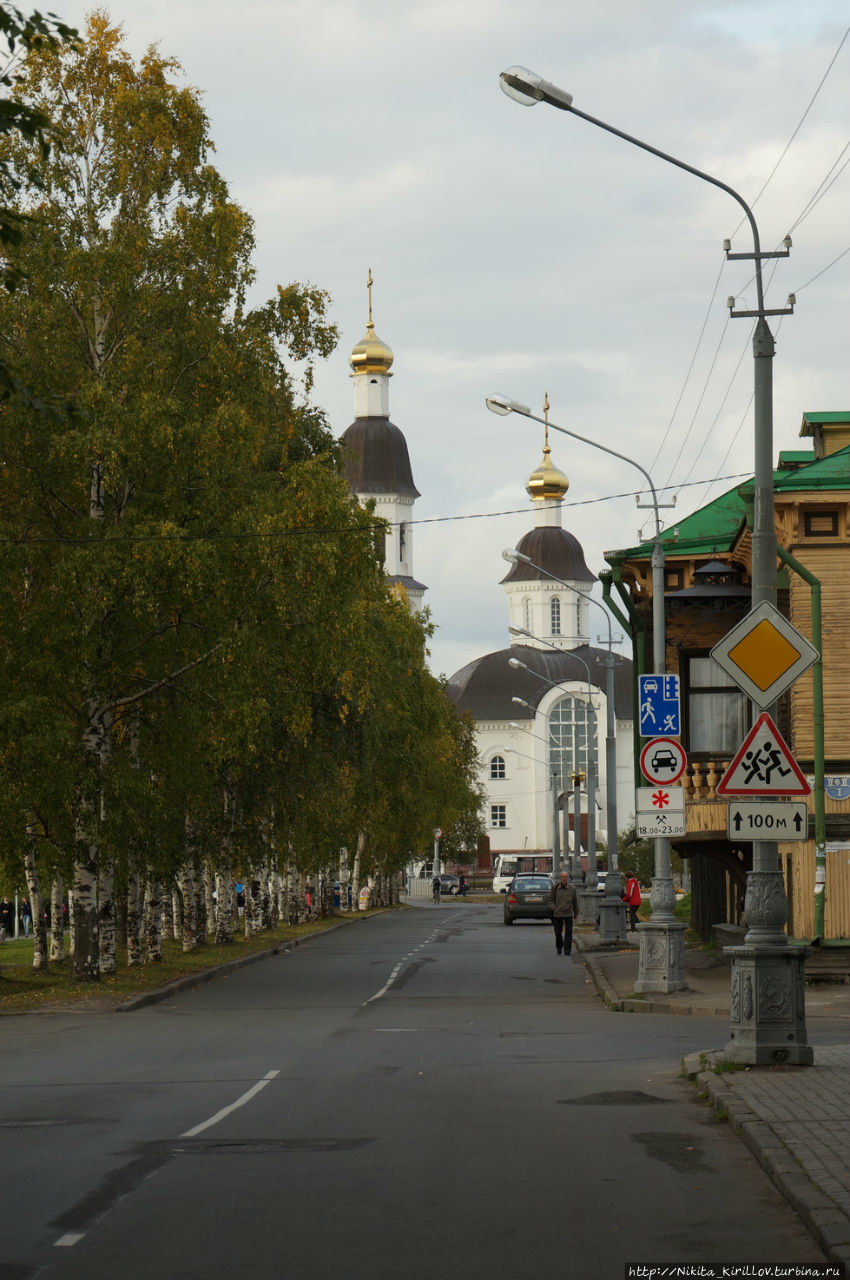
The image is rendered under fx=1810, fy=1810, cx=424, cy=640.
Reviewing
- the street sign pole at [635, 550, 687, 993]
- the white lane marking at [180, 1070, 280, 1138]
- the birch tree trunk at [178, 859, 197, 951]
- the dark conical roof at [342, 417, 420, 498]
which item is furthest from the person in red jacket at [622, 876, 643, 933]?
the dark conical roof at [342, 417, 420, 498]

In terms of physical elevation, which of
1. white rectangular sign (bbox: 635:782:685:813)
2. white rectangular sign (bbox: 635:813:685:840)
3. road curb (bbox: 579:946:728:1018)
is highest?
white rectangular sign (bbox: 635:782:685:813)

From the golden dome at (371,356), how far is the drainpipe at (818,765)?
108m

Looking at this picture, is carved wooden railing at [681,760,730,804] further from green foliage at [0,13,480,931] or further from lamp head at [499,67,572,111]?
lamp head at [499,67,572,111]

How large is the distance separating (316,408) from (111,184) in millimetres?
11026

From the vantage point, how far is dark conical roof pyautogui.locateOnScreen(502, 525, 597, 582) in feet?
485

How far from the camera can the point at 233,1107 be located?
513 inches

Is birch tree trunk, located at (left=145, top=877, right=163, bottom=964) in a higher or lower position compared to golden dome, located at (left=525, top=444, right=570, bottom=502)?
lower

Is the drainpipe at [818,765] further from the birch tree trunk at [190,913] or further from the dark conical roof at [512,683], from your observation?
the dark conical roof at [512,683]

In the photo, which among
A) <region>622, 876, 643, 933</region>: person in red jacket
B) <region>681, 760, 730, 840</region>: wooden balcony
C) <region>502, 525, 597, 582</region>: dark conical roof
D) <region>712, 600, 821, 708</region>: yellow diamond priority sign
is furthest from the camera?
<region>502, 525, 597, 582</region>: dark conical roof

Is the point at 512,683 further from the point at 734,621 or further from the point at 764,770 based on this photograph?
the point at 764,770

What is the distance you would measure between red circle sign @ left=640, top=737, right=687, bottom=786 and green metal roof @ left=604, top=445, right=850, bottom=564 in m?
5.92

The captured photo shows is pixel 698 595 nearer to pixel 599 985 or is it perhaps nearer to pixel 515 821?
pixel 599 985

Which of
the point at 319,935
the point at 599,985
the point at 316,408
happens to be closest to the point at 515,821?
the point at 319,935

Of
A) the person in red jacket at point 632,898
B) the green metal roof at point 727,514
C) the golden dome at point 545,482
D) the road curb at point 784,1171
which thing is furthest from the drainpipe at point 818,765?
the golden dome at point 545,482
